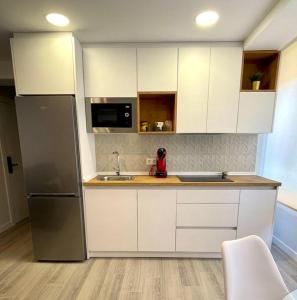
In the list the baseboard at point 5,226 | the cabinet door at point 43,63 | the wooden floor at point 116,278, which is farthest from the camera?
the baseboard at point 5,226

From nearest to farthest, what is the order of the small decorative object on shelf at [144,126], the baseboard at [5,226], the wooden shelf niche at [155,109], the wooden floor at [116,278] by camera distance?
the wooden floor at [116,278] → the small decorative object on shelf at [144,126] → the wooden shelf niche at [155,109] → the baseboard at [5,226]

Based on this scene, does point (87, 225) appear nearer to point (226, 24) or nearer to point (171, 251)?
point (171, 251)

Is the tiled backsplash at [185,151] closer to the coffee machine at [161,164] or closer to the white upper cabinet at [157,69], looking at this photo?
the coffee machine at [161,164]

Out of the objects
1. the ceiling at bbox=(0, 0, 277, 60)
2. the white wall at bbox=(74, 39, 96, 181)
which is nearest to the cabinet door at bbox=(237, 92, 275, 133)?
the ceiling at bbox=(0, 0, 277, 60)

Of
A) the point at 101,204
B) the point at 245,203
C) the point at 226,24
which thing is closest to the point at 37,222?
the point at 101,204

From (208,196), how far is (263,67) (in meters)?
1.76

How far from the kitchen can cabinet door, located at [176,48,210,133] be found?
1 centimetres

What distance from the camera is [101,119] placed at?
1.90 metres

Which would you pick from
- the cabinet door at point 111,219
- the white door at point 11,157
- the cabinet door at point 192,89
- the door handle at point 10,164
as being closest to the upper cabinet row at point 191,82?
the cabinet door at point 192,89

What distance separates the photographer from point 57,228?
177 cm

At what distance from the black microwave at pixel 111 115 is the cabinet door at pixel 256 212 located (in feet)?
4.85

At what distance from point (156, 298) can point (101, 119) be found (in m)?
1.83

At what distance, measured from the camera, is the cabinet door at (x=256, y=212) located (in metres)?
1.78

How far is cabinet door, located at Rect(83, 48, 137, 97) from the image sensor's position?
5.92ft
